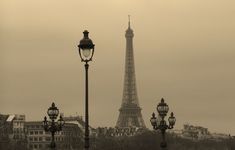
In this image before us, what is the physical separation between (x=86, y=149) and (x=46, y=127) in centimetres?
1682

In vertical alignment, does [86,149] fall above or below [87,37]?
below

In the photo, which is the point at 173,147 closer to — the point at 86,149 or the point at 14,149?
the point at 14,149

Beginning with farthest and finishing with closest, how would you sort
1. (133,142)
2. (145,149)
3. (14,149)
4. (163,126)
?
1. (133,142)
2. (145,149)
3. (14,149)
4. (163,126)

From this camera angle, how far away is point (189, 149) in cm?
18088

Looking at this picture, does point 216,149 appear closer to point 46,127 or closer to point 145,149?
point 145,149

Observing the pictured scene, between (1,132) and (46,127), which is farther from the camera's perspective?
(1,132)

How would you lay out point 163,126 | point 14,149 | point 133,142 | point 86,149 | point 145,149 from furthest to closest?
point 133,142
point 145,149
point 14,149
point 163,126
point 86,149

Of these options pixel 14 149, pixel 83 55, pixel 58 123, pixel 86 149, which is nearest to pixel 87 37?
pixel 83 55


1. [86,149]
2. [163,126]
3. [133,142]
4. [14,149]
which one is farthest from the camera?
[133,142]

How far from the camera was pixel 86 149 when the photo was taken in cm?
3209

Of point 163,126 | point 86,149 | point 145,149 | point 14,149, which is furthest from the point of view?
point 145,149

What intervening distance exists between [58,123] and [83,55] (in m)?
17.0

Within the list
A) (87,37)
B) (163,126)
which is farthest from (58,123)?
(87,37)

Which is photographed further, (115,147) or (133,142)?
(133,142)
